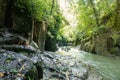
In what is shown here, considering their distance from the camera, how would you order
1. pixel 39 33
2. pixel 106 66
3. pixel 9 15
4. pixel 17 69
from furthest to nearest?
pixel 39 33 < pixel 106 66 < pixel 9 15 < pixel 17 69

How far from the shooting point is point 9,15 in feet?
35.9

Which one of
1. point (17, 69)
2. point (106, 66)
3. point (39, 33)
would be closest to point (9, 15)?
point (39, 33)

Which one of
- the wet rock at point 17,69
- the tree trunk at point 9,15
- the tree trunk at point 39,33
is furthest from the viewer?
the tree trunk at point 39,33

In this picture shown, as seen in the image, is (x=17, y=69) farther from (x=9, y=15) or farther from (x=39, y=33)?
(x=39, y=33)

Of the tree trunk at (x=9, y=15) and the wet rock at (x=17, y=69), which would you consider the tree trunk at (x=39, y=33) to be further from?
the wet rock at (x=17, y=69)

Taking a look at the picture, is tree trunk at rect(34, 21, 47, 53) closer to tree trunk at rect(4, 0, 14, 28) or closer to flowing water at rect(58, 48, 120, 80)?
tree trunk at rect(4, 0, 14, 28)

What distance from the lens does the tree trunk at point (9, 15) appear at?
10.8 m

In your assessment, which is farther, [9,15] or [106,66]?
[106,66]

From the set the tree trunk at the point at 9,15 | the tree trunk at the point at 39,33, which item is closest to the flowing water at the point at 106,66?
the tree trunk at the point at 39,33

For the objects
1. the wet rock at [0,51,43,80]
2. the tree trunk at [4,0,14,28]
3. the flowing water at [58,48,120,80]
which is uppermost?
the tree trunk at [4,0,14,28]

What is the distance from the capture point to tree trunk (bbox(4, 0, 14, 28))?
35.3ft

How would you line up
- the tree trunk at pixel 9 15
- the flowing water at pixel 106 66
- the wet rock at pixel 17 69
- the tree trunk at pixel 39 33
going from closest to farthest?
the wet rock at pixel 17 69 < the flowing water at pixel 106 66 < the tree trunk at pixel 9 15 < the tree trunk at pixel 39 33

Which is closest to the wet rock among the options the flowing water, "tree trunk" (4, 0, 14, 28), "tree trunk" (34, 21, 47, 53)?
the flowing water

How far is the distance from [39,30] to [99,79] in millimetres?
6902
